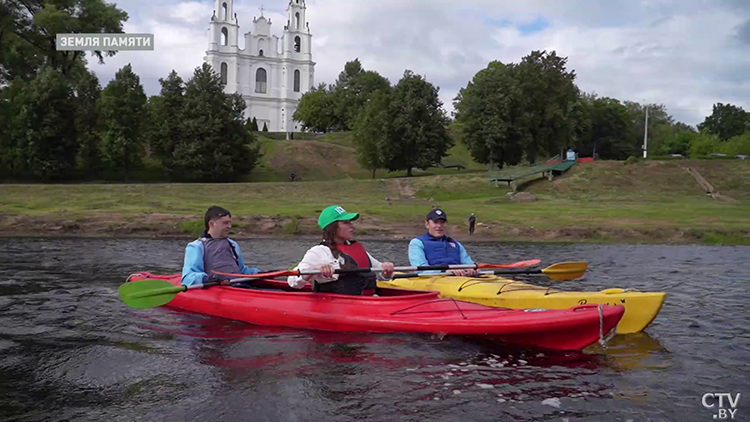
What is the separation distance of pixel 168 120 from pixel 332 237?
146 ft

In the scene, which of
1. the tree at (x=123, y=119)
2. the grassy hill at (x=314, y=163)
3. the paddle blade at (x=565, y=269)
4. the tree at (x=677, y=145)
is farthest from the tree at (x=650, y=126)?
the paddle blade at (x=565, y=269)

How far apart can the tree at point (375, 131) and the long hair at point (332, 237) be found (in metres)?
41.1

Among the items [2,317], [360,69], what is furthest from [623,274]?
[360,69]

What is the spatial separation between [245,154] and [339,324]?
43.5m

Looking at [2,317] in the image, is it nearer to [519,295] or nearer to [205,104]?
[519,295]

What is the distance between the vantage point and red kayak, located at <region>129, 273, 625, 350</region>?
7156 millimetres

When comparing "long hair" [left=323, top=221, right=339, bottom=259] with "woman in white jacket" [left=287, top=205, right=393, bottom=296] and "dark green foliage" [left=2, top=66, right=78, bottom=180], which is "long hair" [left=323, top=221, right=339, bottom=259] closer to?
"woman in white jacket" [left=287, top=205, right=393, bottom=296]

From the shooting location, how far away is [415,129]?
49.7 meters

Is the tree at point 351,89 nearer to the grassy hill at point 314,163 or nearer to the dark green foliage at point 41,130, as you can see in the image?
the grassy hill at point 314,163

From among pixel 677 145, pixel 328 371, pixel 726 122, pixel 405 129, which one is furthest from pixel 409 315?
pixel 726 122

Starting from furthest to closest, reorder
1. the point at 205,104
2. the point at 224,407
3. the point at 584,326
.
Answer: the point at 205,104 → the point at 584,326 → the point at 224,407

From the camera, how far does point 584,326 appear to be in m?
7.12

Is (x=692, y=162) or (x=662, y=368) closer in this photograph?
(x=662, y=368)

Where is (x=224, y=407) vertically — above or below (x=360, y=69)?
below
